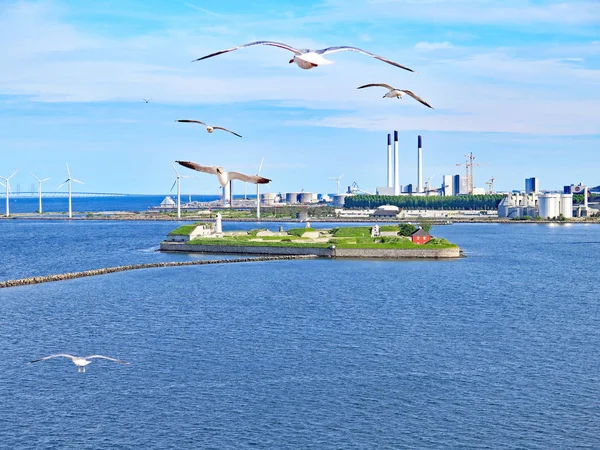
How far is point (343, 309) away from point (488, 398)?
70.1ft

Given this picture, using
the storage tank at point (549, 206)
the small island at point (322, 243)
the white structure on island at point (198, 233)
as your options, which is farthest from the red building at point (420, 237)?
the storage tank at point (549, 206)

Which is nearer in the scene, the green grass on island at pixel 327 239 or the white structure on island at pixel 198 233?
the green grass on island at pixel 327 239

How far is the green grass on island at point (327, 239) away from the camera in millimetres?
91875

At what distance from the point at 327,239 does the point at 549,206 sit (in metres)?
101

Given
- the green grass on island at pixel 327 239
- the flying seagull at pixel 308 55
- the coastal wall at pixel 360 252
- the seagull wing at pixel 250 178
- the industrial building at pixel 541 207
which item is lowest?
the coastal wall at pixel 360 252

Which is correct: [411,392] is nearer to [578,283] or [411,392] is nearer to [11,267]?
[578,283]

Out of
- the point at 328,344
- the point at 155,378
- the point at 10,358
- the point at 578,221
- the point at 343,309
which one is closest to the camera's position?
the point at 155,378

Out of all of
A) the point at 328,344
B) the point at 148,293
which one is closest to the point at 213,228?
the point at 148,293

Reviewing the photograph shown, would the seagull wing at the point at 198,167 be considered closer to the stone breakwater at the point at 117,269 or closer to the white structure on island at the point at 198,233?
the stone breakwater at the point at 117,269

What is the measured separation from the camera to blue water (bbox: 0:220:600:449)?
96.4 ft

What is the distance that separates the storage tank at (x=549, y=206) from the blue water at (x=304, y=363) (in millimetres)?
120098

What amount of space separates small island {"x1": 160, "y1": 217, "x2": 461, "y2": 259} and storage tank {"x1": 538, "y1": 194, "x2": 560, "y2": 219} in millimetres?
86901

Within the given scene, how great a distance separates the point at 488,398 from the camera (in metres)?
33.0

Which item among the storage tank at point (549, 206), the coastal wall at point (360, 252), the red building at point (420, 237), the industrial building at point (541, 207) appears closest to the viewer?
the coastal wall at point (360, 252)
